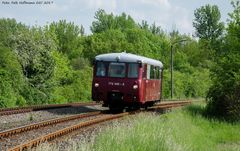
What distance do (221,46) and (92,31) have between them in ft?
253

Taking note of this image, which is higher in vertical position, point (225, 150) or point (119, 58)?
point (119, 58)

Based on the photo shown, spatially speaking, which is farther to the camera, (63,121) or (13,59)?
(13,59)

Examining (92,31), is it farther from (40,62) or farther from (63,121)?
(63,121)

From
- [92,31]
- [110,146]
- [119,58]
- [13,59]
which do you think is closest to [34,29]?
[13,59]

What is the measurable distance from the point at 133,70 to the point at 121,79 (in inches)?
27.8

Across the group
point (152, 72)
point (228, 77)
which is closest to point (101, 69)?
point (152, 72)

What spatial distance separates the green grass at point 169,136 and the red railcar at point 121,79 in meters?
2.77

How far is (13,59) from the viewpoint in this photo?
102ft

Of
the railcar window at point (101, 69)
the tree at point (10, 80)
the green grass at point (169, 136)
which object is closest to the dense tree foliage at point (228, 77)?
the green grass at point (169, 136)

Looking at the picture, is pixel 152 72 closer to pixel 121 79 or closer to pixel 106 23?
pixel 121 79

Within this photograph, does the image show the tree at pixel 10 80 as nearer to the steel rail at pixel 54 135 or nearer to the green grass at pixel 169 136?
the steel rail at pixel 54 135

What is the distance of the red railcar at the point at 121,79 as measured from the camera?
24.6m

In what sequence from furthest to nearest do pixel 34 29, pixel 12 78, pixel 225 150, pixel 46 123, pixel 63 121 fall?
pixel 34 29
pixel 12 78
pixel 63 121
pixel 46 123
pixel 225 150

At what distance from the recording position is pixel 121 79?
24.8 metres
